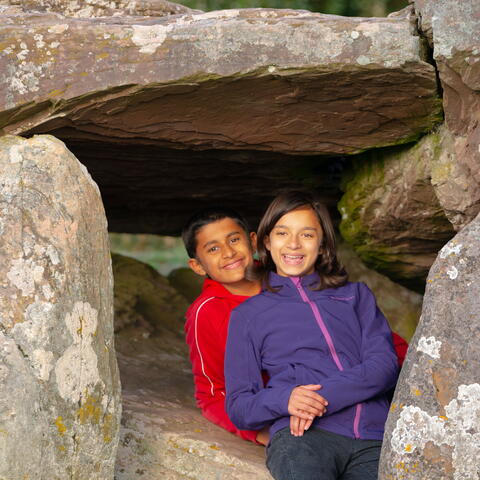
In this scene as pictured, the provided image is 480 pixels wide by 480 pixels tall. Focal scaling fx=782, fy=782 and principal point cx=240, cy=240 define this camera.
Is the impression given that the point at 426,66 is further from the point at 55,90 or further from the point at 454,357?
the point at 55,90

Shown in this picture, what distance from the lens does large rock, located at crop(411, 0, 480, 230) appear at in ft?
10.7

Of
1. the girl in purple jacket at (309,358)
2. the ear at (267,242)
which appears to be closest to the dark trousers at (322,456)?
the girl in purple jacket at (309,358)

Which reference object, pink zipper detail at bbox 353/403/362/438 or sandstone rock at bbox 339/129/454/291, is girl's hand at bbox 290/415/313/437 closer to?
pink zipper detail at bbox 353/403/362/438

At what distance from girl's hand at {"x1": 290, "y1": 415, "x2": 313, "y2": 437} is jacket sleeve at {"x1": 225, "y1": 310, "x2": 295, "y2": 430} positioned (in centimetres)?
5

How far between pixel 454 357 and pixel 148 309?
380 centimetres

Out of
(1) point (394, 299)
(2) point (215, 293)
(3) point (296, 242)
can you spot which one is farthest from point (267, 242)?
(1) point (394, 299)

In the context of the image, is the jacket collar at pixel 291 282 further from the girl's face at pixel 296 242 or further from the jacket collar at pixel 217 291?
the jacket collar at pixel 217 291

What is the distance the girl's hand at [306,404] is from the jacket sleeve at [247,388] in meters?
0.04

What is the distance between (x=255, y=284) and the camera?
4.30 m

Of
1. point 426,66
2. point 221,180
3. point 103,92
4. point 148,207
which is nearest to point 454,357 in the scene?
point 426,66

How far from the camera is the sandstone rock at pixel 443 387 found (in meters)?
2.74

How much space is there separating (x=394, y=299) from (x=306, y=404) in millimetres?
2929

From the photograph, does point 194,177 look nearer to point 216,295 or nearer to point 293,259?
point 216,295

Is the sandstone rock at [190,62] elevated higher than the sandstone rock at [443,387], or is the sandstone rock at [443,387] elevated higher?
the sandstone rock at [190,62]
